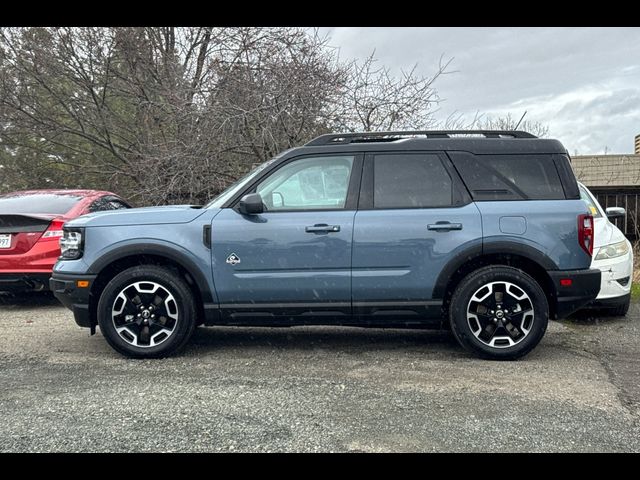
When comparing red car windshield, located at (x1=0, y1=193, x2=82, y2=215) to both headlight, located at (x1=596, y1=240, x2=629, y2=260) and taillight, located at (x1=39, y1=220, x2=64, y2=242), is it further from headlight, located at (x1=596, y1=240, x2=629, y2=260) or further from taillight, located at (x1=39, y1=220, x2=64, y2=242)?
headlight, located at (x1=596, y1=240, x2=629, y2=260)

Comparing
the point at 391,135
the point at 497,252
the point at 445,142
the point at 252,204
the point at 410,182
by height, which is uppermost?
the point at 391,135

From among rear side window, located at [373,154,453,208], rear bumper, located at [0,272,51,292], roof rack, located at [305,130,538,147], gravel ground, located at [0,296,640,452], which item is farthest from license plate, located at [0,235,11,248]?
rear side window, located at [373,154,453,208]

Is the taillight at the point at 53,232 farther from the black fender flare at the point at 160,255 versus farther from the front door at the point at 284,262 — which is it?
the front door at the point at 284,262

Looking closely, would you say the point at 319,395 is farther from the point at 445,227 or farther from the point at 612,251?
the point at 612,251

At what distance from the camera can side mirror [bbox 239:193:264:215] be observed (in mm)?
4543

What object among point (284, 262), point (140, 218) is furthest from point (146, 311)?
point (284, 262)

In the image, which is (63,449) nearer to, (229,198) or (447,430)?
(447,430)

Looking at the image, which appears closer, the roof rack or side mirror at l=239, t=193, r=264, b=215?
side mirror at l=239, t=193, r=264, b=215

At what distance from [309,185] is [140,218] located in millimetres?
1484

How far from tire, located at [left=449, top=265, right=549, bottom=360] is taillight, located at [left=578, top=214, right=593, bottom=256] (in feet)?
1.70

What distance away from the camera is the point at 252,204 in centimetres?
454

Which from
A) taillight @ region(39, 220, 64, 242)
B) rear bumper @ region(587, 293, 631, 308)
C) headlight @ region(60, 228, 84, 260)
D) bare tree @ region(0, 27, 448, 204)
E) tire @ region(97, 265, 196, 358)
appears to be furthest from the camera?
bare tree @ region(0, 27, 448, 204)

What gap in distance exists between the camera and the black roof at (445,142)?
476 centimetres

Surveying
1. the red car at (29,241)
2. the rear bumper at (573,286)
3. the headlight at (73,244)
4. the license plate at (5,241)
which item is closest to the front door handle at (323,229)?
the rear bumper at (573,286)
